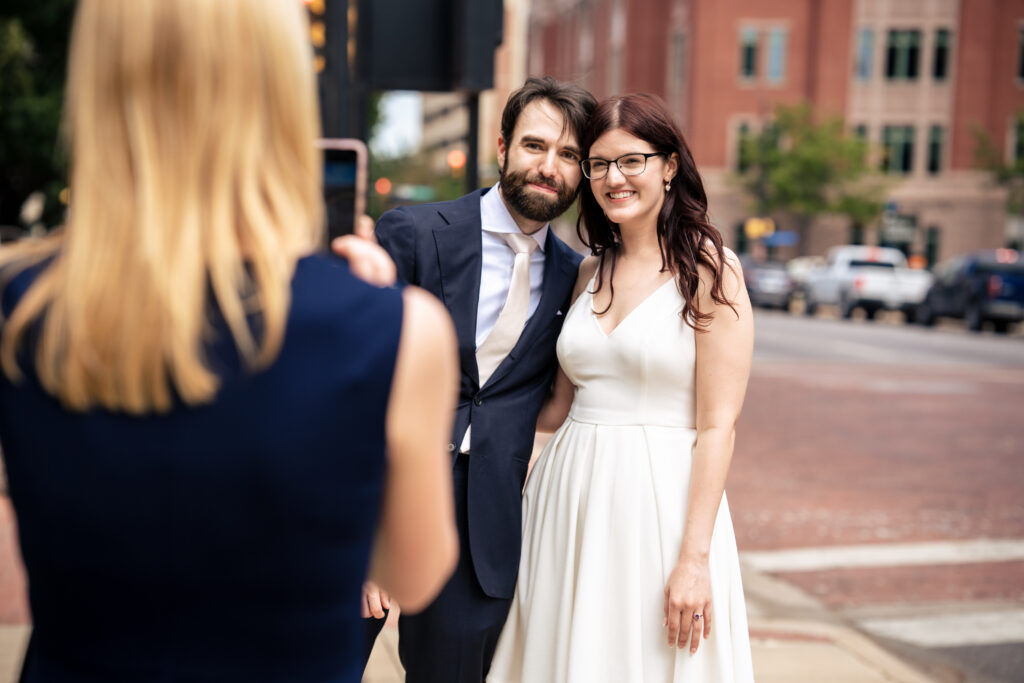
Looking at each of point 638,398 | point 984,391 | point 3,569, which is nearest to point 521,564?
point 638,398

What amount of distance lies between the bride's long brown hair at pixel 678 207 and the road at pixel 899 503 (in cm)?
296

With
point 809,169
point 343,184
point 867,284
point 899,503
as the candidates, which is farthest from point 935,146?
point 343,184

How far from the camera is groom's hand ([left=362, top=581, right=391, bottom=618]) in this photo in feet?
9.23

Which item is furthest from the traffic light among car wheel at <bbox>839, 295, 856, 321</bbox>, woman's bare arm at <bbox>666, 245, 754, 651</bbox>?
car wheel at <bbox>839, 295, 856, 321</bbox>

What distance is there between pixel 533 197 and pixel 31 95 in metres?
15.2

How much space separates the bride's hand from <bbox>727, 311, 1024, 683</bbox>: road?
8.81 feet

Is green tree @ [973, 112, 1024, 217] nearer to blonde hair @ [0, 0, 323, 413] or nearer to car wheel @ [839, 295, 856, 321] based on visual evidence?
car wheel @ [839, 295, 856, 321]

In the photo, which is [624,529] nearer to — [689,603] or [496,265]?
[689,603]

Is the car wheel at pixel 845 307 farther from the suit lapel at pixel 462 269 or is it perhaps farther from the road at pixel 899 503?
the suit lapel at pixel 462 269

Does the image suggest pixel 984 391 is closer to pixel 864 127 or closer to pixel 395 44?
pixel 395 44

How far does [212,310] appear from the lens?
119 centimetres

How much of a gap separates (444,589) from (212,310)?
1.82 m

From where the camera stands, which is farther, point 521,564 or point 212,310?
point 521,564

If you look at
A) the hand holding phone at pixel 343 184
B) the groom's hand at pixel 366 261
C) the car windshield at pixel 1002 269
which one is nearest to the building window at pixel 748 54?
the car windshield at pixel 1002 269
